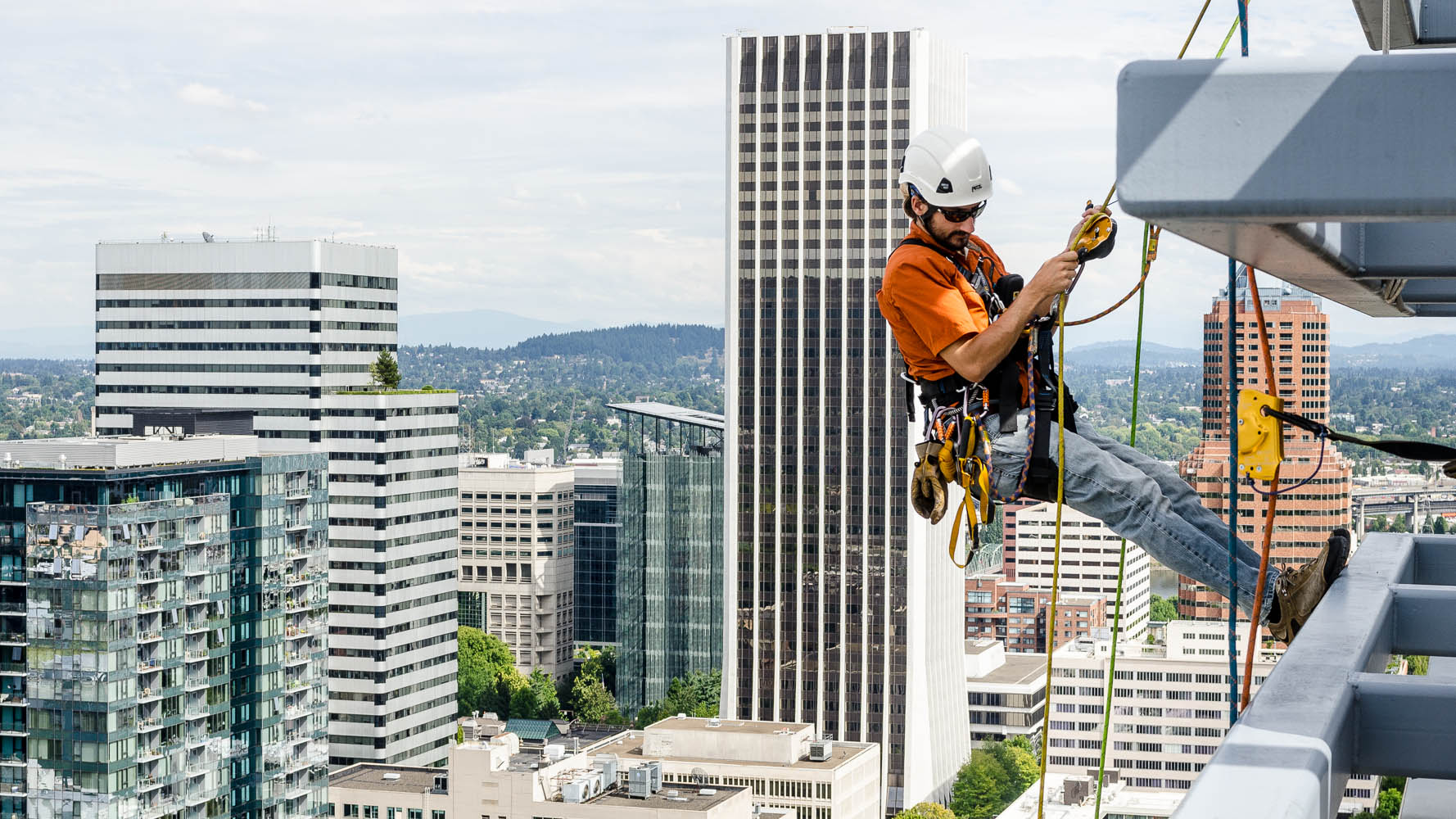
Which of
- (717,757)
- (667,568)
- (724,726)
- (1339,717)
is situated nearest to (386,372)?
(667,568)

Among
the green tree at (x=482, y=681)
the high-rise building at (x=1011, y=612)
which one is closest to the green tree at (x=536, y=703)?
the green tree at (x=482, y=681)

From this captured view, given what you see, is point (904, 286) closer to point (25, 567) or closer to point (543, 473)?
point (25, 567)

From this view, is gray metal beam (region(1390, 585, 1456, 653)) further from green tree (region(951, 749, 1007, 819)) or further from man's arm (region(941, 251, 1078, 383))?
green tree (region(951, 749, 1007, 819))

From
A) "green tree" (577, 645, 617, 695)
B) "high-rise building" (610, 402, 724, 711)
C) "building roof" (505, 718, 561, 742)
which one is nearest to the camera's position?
"building roof" (505, 718, 561, 742)

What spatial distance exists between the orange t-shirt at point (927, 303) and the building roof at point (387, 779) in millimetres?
46432

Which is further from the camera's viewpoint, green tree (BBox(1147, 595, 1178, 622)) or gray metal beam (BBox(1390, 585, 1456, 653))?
green tree (BBox(1147, 595, 1178, 622))

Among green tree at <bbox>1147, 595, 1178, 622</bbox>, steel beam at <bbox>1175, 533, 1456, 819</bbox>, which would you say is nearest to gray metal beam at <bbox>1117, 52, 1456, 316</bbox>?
steel beam at <bbox>1175, 533, 1456, 819</bbox>

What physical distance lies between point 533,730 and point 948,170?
222 ft

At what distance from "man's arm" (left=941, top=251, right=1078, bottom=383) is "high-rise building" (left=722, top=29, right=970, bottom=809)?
5971 centimetres

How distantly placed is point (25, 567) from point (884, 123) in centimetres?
3977

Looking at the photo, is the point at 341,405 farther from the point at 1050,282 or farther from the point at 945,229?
the point at 1050,282

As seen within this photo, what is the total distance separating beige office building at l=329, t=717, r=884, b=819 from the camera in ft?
147

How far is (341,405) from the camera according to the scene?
220 ft

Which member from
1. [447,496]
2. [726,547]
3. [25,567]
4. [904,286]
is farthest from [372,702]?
[904,286]
